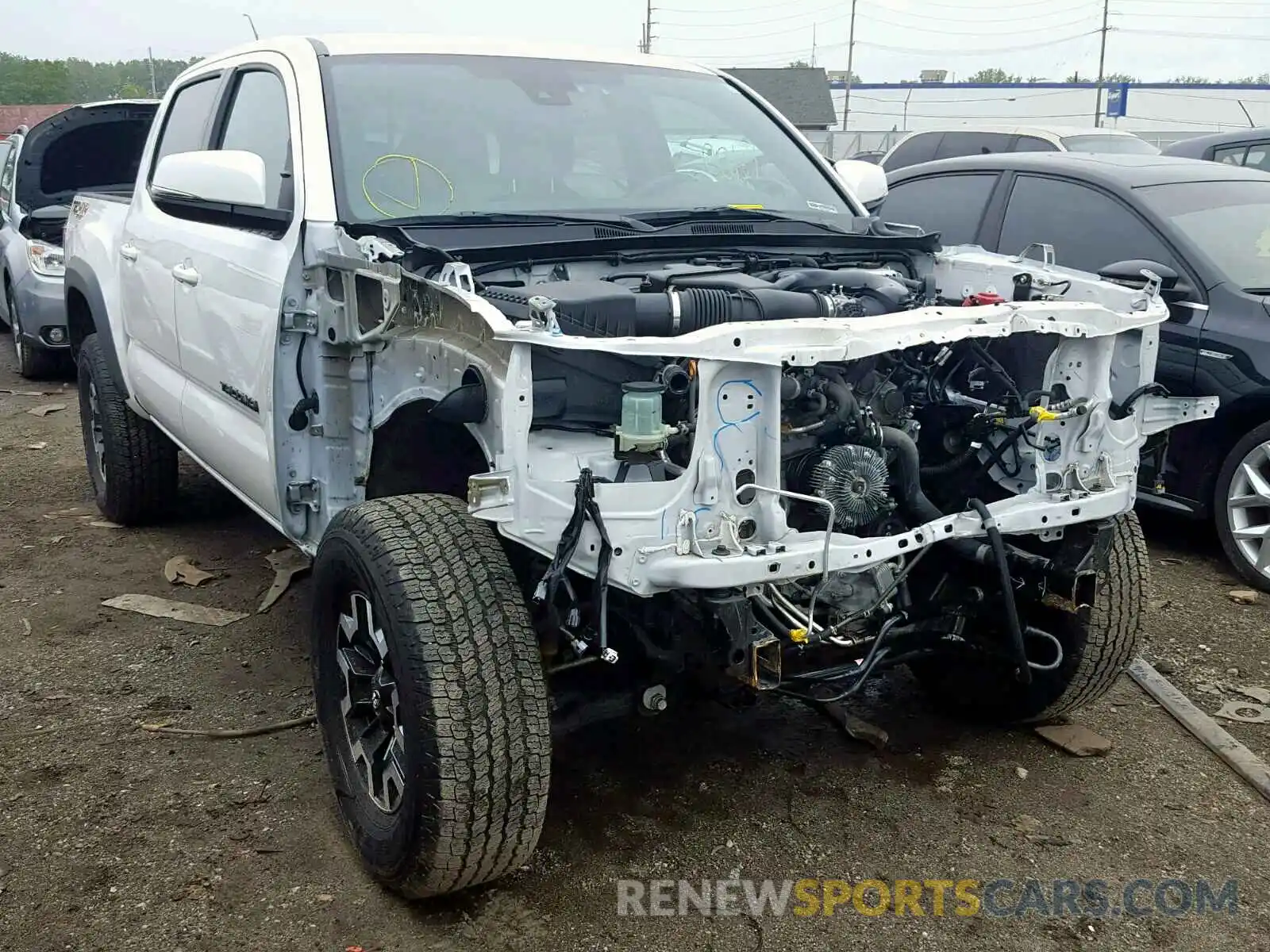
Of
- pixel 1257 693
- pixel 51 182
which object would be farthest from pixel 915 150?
pixel 1257 693

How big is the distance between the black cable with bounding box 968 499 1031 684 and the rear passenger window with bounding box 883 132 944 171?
31.3 feet

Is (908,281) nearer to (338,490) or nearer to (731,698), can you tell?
(731,698)

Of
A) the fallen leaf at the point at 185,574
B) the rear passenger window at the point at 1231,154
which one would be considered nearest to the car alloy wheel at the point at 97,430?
the fallen leaf at the point at 185,574

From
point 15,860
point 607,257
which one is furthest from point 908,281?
point 15,860

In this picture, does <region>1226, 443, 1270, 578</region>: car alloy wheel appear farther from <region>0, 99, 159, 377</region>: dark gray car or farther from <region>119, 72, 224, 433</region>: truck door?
<region>0, 99, 159, 377</region>: dark gray car

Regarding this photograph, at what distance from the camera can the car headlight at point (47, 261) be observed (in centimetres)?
888

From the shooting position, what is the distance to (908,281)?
3.52 m

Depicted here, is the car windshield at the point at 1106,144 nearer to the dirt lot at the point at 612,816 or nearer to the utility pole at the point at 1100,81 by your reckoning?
the dirt lot at the point at 612,816

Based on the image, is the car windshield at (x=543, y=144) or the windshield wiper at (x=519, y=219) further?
the car windshield at (x=543, y=144)

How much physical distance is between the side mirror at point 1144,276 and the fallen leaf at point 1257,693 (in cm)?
138

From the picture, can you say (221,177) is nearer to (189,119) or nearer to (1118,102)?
(189,119)

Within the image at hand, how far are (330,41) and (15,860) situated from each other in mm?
2579

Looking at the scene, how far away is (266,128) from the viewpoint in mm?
3936

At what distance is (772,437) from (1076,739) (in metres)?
1.79
